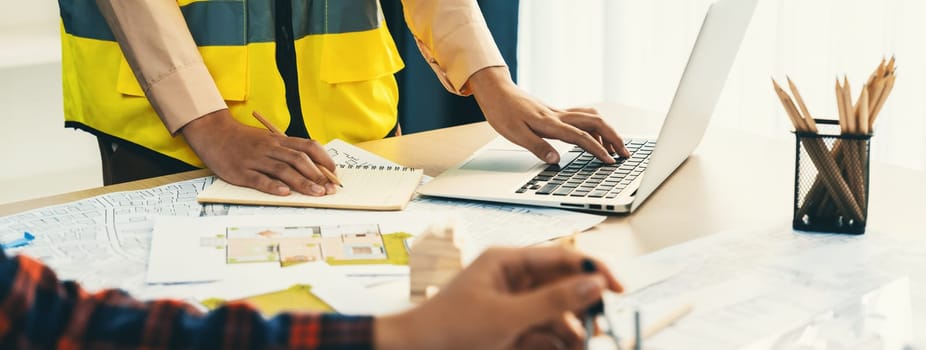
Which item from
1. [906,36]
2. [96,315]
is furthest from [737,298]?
[906,36]

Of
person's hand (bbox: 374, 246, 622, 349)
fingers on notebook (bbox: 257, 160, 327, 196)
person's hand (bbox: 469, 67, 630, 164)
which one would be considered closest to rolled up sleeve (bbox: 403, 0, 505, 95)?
person's hand (bbox: 469, 67, 630, 164)

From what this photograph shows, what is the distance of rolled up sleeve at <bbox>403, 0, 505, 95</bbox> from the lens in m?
1.56

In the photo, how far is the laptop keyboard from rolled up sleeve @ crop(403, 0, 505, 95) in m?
0.22

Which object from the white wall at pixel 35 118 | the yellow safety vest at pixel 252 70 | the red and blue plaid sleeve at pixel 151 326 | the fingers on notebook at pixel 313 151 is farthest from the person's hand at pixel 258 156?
the white wall at pixel 35 118

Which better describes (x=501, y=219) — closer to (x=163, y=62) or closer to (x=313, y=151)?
(x=313, y=151)

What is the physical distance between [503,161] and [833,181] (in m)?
0.48

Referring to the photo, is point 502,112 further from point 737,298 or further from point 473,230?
point 737,298

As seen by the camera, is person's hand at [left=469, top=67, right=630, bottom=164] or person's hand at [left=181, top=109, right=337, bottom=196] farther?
person's hand at [left=469, top=67, right=630, bottom=164]

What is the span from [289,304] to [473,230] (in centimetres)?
29

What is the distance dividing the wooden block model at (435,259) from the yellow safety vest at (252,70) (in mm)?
693

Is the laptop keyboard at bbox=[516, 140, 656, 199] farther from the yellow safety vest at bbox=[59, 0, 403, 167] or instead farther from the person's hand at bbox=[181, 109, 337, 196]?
the yellow safety vest at bbox=[59, 0, 403, 167]

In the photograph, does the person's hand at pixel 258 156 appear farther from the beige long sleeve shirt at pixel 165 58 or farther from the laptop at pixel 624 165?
the laptop at pixel 624 165

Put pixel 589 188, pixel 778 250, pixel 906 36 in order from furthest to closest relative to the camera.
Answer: pixel 906 36 → pixel 589 188 → pixel 778 250

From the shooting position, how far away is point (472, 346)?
2.21 feet
